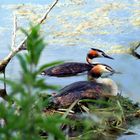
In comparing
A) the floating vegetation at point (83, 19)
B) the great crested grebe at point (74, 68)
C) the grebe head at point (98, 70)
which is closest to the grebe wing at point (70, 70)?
the great crested grebe at point (74, 68)

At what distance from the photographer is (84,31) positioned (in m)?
8.09

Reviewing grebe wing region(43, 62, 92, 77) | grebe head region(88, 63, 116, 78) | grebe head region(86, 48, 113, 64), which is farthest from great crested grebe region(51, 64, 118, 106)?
grebe head region(86, 48, 113, 64)

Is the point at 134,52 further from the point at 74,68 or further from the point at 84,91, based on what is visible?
the point at 84,91

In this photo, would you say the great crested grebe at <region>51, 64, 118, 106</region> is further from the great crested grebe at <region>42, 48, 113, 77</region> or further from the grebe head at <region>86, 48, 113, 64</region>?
the grebe head at <region>86, 48, 113, 64</region>

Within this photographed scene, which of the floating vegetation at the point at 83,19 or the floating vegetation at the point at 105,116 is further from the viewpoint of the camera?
the floating vegetation at the point at 83,19

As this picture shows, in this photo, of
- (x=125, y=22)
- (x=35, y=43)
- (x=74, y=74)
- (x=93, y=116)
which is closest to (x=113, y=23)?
(x=125, y=22)

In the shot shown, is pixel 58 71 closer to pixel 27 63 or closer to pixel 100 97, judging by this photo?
pixel 100 97

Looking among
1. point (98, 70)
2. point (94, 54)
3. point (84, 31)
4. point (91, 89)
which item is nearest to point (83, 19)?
point (84, 31)

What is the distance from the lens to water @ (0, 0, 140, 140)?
21.3 feet

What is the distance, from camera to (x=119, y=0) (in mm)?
9406

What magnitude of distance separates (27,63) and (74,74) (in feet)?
18.3

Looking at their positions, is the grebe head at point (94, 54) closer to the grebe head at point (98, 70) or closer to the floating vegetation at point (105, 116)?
the grebe head at point (98, 70)

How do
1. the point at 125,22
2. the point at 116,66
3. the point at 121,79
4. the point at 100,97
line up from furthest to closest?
the point at 125,22, the point at 116,66, the point at 121,79, the point at 100,97

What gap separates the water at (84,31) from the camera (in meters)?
6.50
